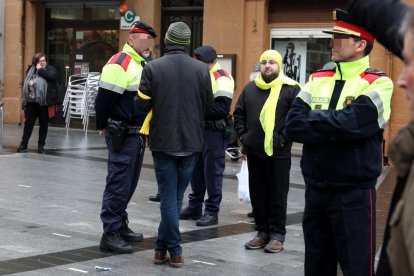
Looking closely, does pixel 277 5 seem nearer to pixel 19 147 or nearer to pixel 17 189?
pixel 19 147

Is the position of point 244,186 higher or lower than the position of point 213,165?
lower

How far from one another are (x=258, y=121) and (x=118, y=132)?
55.7 inches

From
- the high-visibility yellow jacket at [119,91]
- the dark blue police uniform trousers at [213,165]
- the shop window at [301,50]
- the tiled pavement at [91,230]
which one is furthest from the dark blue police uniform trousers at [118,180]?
the shop window at [301,50]

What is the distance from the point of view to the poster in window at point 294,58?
18.1 meters

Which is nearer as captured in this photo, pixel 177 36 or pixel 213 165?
pixel 177 36

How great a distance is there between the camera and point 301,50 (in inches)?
711

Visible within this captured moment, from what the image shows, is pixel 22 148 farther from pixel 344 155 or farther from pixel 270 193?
pixel 344 155

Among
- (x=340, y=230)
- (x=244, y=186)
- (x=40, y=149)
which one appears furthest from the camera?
(x=40, y=149)

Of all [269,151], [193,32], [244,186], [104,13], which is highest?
[104,13]

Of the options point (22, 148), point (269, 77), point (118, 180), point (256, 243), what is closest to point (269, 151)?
point (269, 77)

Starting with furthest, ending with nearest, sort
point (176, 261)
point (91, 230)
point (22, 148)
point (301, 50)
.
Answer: point (301, 50) < point (22, 148) < point (91, 230) < point (176, 261)

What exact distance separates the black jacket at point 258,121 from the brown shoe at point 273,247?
797mm

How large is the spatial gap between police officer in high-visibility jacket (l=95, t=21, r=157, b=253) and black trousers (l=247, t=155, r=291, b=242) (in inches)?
47.0

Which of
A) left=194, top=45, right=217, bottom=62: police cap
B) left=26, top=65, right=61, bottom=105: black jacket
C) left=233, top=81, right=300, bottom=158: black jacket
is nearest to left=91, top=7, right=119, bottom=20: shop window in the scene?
left=26, top=65, right=61, bottom=105: black jacket
